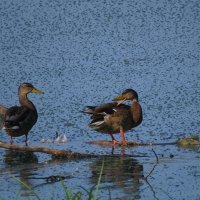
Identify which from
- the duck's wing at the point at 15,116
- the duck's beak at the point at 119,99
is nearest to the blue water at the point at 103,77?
the duck's wing at the point at 15,116

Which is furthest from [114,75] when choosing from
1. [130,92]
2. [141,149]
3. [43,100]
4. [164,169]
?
[164,169]

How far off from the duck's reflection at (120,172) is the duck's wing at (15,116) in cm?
163

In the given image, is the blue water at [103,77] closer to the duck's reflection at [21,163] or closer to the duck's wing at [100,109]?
the duck's reflection at [21,163]

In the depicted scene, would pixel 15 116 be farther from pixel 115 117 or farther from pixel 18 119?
pixel 115 117

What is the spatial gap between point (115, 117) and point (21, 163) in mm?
1964

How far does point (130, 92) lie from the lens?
995cm

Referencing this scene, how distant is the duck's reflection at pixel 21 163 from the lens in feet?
24.2

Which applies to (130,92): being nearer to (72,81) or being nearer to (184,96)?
(184,96)

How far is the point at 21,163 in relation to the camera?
26.3 feet

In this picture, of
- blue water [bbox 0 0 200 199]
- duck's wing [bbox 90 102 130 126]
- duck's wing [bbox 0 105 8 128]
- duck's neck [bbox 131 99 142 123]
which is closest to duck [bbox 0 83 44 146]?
duck's wing [bbox 0 105 8 128]

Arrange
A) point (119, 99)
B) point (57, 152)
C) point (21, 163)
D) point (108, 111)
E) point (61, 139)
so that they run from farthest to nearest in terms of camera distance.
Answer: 1. point (119, 99)
2. point (108, 111)
3. point (61, 139)
4. point (21, 163)
5. point (57, 152)

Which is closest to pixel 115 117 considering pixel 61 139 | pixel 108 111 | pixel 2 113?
pixel 108 111

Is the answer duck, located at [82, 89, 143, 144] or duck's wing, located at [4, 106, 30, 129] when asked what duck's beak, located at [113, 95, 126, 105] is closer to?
duck, located at [82, 89, 143, 144]

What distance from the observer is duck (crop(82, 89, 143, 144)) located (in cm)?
955
